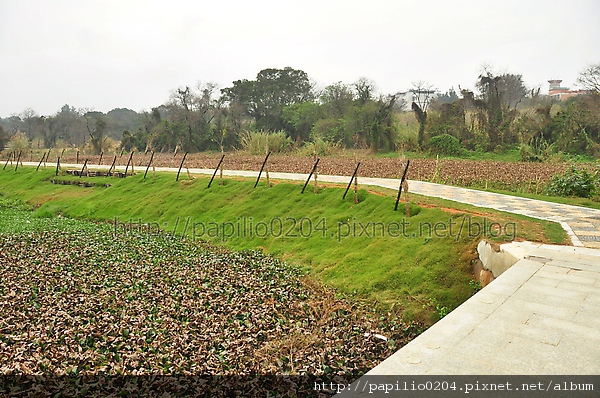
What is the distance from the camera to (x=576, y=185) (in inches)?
410

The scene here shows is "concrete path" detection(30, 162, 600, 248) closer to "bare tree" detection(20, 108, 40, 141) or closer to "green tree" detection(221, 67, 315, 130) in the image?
"green tree" detection(221, 67, 315, 130)

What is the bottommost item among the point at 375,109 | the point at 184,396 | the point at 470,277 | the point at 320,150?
the point at 184,396

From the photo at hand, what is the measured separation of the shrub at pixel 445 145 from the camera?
23891 mm

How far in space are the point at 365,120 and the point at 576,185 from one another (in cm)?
2000

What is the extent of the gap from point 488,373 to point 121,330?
4.46 meters

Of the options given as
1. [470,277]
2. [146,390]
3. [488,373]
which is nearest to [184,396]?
[146,390]

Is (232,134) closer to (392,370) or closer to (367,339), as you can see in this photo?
(367,339)

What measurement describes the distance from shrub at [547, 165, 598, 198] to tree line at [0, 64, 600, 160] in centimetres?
941

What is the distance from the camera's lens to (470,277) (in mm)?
6395

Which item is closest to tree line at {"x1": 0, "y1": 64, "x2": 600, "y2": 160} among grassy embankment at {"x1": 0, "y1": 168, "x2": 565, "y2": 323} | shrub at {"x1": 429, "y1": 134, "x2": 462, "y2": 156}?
shrub at {"x1": 429, "y1": 134, "x2": 462, "y2": 156}

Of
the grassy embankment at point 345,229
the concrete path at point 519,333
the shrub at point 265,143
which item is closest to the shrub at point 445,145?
the shrub at point 265,143

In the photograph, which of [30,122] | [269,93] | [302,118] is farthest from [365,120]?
[30,122]

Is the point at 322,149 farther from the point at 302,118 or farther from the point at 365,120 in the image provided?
the point at 302,118

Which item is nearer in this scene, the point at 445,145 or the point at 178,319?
the point at 178,319
